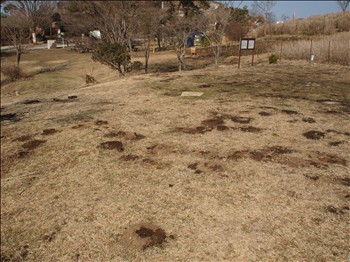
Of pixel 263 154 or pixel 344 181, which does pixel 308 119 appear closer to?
pixel 263 154

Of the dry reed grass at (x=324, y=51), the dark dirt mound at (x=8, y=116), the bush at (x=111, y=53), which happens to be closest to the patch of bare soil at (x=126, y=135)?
the dark dirt mound at (x=8, y=116)

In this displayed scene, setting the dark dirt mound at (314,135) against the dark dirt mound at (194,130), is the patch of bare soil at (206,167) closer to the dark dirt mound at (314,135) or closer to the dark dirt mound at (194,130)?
the dark dirt mound at (194,130)

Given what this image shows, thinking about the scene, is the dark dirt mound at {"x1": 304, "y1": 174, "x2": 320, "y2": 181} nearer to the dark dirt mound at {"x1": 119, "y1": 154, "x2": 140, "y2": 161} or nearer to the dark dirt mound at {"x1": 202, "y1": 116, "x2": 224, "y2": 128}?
the dark dirt mound at {"x1": 202, "y1": 116, "x2": 224, "y2": 128}

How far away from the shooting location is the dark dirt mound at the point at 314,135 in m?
5.36

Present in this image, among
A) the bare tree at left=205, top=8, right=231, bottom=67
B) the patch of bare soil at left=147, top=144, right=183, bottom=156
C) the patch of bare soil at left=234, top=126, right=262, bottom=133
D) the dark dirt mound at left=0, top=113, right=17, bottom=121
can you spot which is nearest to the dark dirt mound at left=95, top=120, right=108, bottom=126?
the patch of bare soil at left=147, top=144, right=183, bottom=156

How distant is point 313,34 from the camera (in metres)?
25.0

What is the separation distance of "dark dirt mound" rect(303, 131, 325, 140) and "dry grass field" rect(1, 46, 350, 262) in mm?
26

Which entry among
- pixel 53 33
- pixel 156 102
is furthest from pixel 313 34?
pixel 53 33

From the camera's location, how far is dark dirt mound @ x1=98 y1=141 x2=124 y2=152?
5.51 m

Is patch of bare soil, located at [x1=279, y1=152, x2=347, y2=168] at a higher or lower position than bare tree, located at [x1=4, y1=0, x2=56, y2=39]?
lower

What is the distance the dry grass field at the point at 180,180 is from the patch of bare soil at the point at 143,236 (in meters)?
0.01

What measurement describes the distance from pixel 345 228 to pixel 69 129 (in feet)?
18.1

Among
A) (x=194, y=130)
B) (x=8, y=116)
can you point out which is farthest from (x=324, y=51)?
(x=8, y=116)

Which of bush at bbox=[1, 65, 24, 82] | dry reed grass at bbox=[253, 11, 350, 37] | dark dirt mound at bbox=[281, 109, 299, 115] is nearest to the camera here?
dark dirt mound at bbox=[281, 109, 299, 115]
